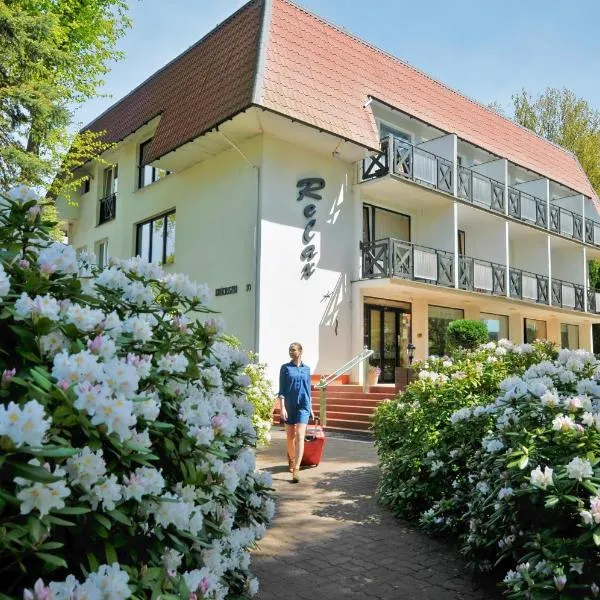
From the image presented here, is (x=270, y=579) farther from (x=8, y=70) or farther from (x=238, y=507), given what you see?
(x=8, y=70)

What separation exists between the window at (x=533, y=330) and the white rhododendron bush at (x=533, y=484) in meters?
21.4

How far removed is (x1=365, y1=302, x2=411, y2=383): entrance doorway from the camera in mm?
18094

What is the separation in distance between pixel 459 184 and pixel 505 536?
57.1ft

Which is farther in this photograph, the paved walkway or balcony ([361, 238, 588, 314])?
balcony ([361, 238, 588, 314])

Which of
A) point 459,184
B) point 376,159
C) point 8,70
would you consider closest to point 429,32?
point 376,159

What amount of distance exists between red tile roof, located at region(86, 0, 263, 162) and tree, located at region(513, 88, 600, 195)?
21739mm

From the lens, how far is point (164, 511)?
6.28 feet

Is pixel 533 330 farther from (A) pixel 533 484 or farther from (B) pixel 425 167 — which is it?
A: (A) pixel 533 484

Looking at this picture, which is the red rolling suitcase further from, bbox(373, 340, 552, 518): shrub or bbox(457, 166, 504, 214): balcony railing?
bbox(457, 166, 504, 214): balcony railing

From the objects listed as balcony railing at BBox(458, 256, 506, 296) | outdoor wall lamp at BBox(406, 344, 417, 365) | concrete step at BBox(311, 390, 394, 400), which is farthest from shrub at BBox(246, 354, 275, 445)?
balcony railing at BBox(458, 256, 506, 296)

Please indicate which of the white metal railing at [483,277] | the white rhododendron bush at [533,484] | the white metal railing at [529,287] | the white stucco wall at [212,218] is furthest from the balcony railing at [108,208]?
the white rhododendron bush at [533,484]

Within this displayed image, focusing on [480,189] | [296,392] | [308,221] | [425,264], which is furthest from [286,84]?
A: [296,392]

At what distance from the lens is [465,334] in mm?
16641

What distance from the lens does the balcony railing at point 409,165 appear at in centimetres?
1703
